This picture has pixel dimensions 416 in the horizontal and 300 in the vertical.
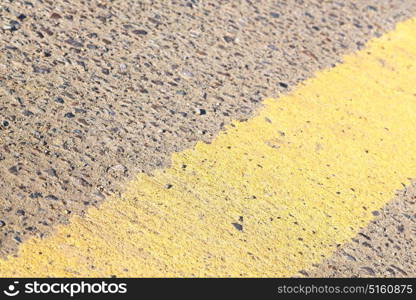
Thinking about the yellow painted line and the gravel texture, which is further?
the gravel texture

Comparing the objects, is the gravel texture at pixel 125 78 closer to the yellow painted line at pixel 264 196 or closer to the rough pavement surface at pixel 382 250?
the yellow painted line at pixel 264 196

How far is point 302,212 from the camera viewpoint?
12.5 feet

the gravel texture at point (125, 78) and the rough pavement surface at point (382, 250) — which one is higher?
the gravel texture at point (125, 78)

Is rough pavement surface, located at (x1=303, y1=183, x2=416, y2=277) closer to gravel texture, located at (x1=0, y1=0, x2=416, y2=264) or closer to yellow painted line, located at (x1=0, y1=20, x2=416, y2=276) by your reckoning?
yellow painted line, located at (x1=0, y1=20, x2=416, y2=276)

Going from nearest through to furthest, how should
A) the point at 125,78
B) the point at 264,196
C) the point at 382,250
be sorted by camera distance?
the point at 382,250
the point at 264,196
the point at 125,78

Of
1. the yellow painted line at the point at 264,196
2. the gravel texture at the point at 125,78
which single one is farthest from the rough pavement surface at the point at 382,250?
the gravel texture at the point at 125,78

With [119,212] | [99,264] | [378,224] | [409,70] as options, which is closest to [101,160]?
[119,212]

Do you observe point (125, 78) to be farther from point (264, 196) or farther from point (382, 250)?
point (382, 250)

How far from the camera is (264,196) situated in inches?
151

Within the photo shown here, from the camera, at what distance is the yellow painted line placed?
3369mm

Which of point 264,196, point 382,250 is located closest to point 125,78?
point 264,196

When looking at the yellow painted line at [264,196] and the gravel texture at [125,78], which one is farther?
the gravel texture at [125,78]

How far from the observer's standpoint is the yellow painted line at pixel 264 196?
3.37 meters

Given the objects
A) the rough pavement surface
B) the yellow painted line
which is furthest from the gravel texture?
the rough pavement surface
